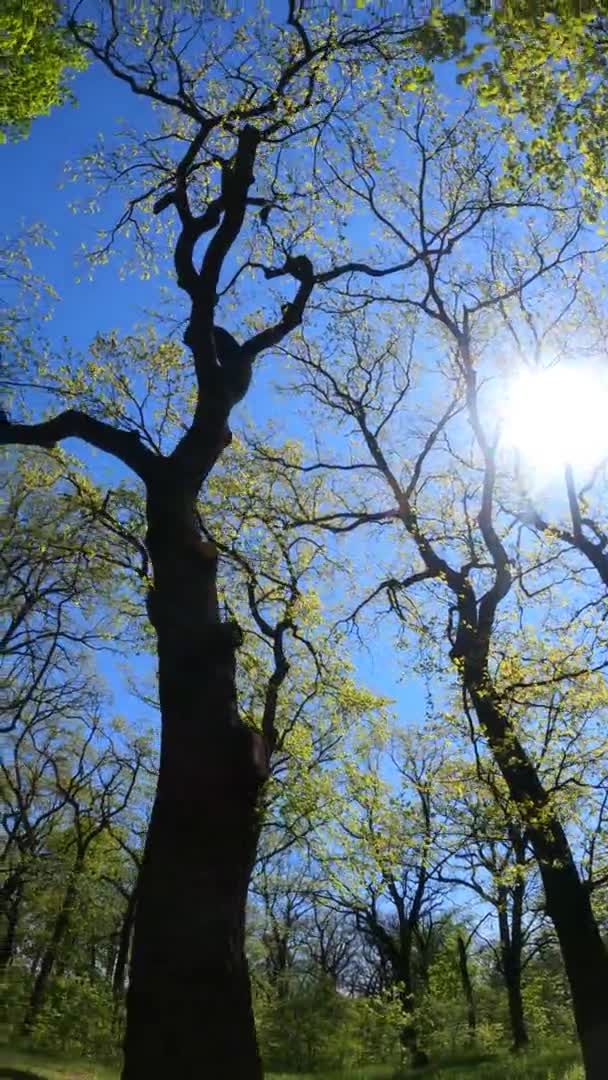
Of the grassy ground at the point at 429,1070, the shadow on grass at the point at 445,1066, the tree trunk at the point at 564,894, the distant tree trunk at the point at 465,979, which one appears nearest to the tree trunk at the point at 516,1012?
the shadow on grass at the point at 445,1066

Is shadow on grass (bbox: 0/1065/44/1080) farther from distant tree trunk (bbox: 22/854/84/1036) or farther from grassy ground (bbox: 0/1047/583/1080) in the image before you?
distant tree trunk (bbox: 22/854/84/1036)

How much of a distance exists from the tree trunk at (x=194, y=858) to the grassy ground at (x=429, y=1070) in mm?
11822

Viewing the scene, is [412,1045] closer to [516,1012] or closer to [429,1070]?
[429,1070]

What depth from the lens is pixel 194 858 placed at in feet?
13.4

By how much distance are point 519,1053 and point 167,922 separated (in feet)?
77.8

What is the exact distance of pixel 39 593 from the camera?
14.1 metres

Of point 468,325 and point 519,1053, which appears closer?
point 468,325

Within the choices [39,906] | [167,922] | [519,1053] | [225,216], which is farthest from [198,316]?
[519,1053]

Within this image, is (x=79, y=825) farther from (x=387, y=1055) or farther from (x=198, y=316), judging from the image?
(x=198, y=316)

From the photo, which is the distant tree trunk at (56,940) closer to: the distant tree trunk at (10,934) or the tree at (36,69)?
the distant tree trunk at (10,934)

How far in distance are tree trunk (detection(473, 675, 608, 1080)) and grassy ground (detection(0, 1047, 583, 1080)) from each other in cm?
498

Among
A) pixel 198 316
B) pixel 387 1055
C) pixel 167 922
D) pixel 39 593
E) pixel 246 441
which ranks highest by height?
pixel 246 441

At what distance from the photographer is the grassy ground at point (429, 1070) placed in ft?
45.8

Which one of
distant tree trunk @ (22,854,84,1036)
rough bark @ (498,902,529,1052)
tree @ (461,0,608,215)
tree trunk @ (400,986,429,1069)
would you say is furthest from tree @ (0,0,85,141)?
rough bark @ (498,902,529,1052)
